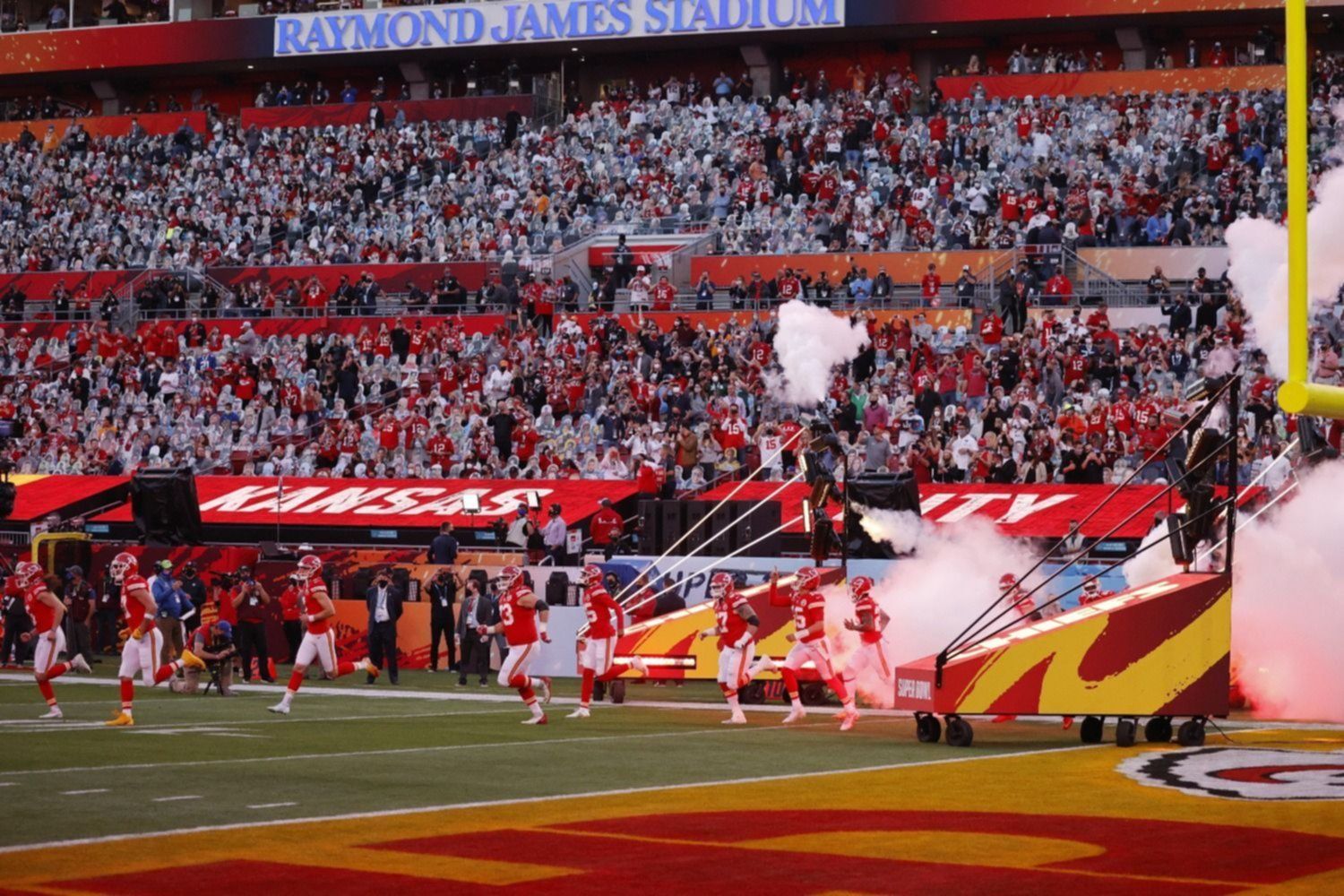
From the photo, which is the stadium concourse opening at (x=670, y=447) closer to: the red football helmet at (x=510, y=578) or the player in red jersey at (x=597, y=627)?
the player in red jersey at (x=597, y=627)

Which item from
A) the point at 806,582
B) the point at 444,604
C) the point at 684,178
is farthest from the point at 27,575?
the point at 684,178

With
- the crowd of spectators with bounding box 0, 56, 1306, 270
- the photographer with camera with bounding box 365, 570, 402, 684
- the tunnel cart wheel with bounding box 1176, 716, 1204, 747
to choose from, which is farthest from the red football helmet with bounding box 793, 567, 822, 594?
the crowd of spectators with bounding box 0, 56, 1306, 270

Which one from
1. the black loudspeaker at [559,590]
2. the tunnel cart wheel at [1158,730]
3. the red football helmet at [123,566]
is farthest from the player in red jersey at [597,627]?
the tunnel cart wheel at [1158,730]

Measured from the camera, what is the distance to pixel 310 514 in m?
32.9

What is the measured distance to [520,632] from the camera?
65.8ft

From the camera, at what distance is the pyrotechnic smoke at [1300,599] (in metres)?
20.0

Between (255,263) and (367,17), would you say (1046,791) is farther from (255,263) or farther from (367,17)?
(367,17)

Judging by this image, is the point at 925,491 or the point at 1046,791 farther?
the point at 925,491

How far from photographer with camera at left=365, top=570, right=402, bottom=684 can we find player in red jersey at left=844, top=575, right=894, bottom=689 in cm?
859

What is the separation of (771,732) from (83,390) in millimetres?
26064

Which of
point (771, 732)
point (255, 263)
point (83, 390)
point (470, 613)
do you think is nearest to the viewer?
point (771, 732)

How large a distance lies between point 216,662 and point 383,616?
3.64 meters

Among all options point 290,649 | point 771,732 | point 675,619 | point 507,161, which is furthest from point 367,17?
point 771,732

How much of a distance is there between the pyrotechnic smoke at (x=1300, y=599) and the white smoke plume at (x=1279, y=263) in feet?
7.30
